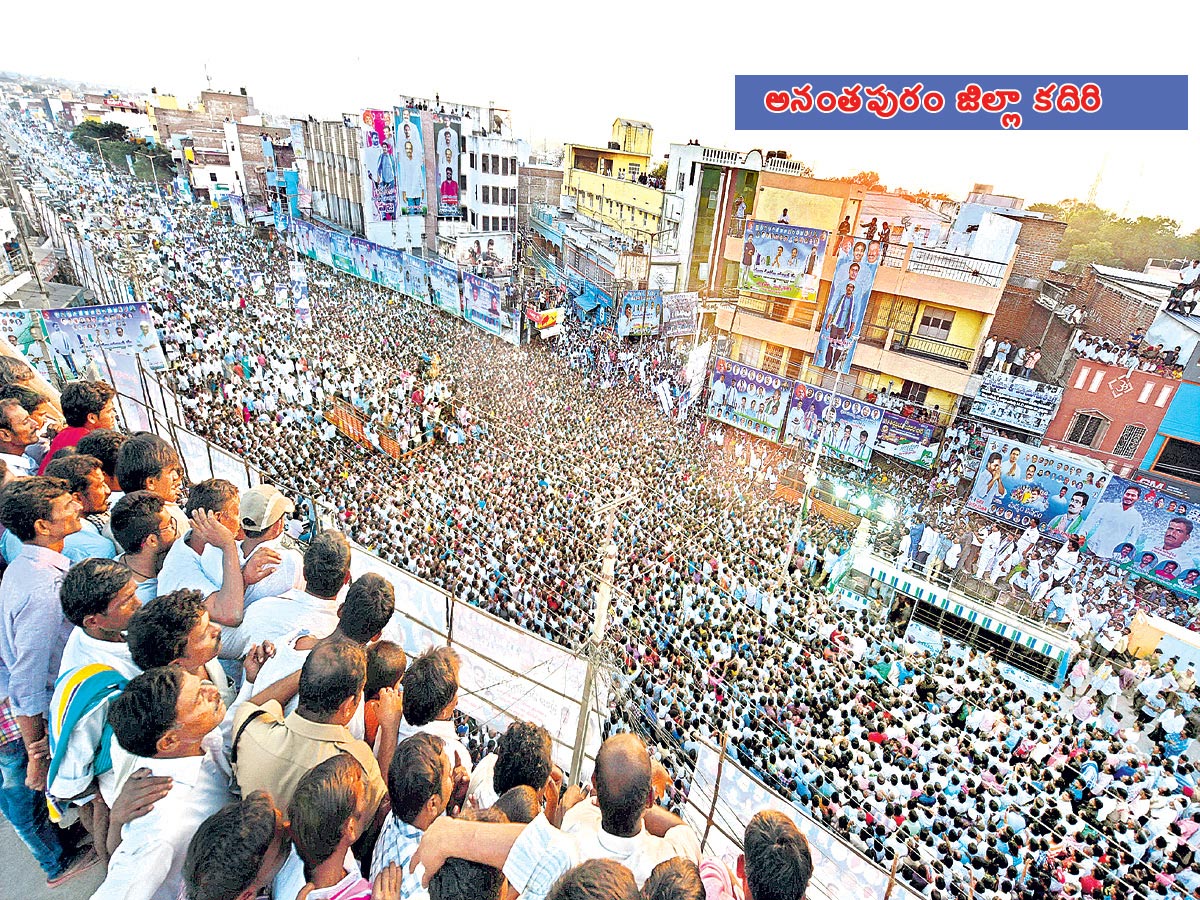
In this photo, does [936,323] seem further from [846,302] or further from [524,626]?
[524,626]

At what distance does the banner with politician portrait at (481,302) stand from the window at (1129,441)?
61.1ft

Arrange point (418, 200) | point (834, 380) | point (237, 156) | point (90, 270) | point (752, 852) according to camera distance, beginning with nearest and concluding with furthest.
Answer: point (752, 852) < point (834, 380) < point (90, 270) < point (418, 200) < point (237, 156)

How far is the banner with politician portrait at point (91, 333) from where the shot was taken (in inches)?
420

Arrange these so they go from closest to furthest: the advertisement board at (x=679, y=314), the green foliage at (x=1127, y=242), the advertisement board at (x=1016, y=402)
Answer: the advertisement board at (x=1016, y=402)
the advertisement board at (x=679, y=314)
the green foliage at (x=1127, y=242)

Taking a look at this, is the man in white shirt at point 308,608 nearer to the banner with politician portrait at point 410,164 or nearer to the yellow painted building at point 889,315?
the yellow painted building at point 889,315

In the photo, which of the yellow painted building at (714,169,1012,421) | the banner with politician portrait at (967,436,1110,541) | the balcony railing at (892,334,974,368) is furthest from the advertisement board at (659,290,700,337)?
the banner with politician portrait at (967,436,1110,541)

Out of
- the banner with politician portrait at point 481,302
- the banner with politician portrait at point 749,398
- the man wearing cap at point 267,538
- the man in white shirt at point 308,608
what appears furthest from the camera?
the banner with politician portrait at point 481,302

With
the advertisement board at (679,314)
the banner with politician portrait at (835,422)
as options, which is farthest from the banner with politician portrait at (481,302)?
the banner with politician portrait at (835,422)

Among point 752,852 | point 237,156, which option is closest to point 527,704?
point 752,852

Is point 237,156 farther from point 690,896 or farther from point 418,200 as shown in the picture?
point 690,896

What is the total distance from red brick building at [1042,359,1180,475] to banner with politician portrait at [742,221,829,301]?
23.3 feet

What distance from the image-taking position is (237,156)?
143 feet

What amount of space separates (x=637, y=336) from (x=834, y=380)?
8.79m

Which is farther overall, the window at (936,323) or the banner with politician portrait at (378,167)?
the banner with politician portrait at (378,167)
